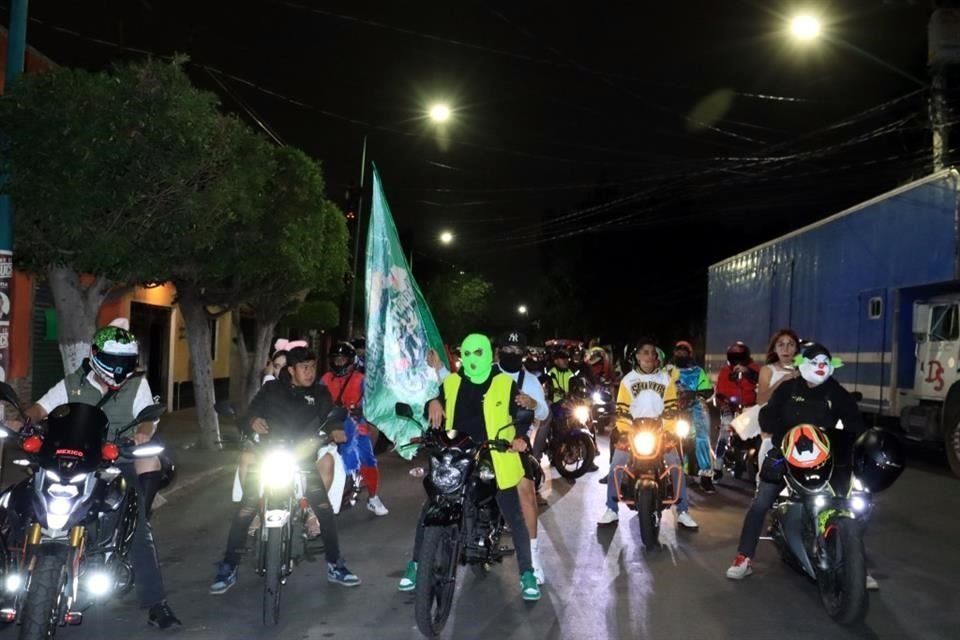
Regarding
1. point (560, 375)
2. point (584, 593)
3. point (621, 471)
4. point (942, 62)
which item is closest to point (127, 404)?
point (584, 593)

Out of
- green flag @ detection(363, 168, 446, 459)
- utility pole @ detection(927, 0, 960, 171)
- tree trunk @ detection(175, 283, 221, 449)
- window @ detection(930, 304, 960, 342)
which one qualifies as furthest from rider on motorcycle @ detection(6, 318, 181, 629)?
utility pole @ detection(927, 0, 960, 171)

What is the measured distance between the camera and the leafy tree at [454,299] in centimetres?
5122

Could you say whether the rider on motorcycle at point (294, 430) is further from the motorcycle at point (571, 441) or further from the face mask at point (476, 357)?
the motorcycle at point (571, 441)

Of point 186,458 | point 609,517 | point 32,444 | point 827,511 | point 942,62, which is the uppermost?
point 942,62

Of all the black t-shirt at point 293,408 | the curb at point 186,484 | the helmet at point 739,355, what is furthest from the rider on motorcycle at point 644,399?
the curb at point 186,484

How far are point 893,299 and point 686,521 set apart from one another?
814 centimetres

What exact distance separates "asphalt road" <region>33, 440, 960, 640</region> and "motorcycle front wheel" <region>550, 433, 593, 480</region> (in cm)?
239

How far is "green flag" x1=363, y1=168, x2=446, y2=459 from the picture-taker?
10.2 m

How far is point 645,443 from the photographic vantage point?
841cm

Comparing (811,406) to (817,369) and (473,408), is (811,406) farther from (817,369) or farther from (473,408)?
(473,408)

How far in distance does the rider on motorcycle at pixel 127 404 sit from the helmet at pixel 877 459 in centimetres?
447

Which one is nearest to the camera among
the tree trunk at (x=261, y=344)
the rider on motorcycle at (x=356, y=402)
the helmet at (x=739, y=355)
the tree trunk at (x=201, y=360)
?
the rider on motorcycle at (x=356, y=402)

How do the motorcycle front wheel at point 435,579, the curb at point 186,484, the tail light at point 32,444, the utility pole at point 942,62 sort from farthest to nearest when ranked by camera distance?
the utility pole at point 942,62 < the curb at point 186,484 < the motorcycle front wheel at point 435,579 < the tail light at point 32,444

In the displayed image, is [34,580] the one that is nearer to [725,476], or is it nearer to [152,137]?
[152,137]
